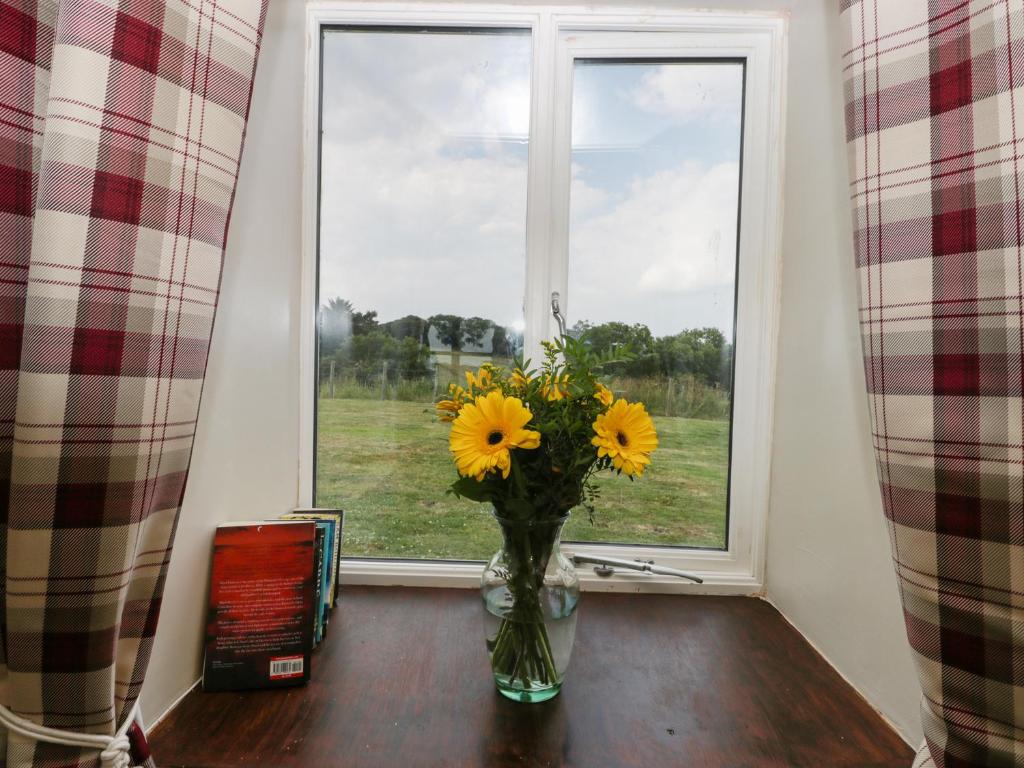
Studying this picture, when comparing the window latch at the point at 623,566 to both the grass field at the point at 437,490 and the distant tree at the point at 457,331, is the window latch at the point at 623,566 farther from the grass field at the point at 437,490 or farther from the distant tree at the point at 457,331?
the distant tree at the point at 457,331

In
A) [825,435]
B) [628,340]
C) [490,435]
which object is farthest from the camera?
[628,340]

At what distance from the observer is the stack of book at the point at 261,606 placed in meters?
0.78

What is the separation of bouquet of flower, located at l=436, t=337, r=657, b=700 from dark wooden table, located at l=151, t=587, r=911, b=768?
0.28 ft

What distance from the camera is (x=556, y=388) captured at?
72 centimetres

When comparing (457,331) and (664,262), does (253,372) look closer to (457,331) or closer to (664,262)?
(457,331)

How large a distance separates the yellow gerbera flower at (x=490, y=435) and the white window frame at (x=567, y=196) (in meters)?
0.48

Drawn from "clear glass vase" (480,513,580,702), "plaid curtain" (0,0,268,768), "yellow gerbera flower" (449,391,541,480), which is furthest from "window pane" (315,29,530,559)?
"plaid curtain" (0,0,268,768)

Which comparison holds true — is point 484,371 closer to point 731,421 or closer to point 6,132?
point 6,132

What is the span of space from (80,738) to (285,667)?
33 centimetres

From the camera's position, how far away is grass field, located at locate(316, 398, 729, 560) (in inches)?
45.2

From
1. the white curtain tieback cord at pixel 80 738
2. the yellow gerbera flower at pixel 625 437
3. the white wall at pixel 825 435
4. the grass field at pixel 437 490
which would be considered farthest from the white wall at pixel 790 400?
the yellow gerbera flower at pixel 625 437

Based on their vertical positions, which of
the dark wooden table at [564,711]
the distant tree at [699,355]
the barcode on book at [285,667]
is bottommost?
the dark wooden table at [564,711]

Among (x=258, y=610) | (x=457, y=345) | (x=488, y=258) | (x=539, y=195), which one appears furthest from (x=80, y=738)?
(x=539, y=195)

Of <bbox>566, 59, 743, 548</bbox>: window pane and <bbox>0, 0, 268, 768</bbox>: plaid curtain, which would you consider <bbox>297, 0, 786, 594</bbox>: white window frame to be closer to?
<bbox>566, 59, 743, 548</bbox>: window pane
